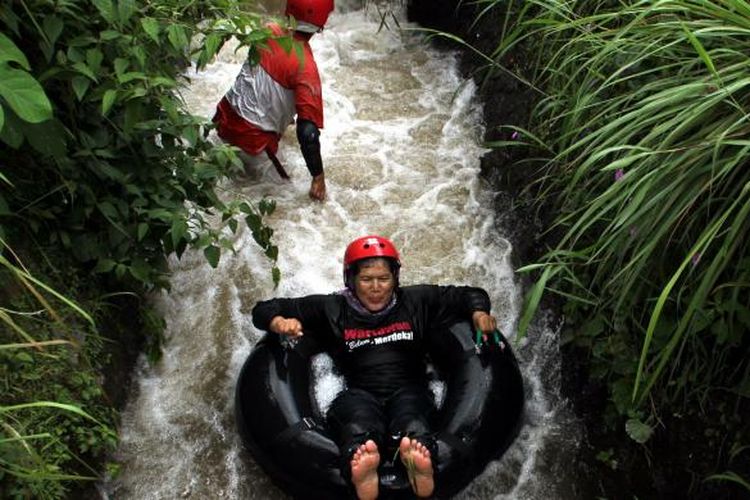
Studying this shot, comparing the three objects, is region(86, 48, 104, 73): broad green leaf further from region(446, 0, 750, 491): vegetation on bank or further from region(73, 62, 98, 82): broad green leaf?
region(446, 0, 750, 491): vegetation on bank

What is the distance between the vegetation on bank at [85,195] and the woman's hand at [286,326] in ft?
1.43

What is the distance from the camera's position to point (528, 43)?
4.53 metres

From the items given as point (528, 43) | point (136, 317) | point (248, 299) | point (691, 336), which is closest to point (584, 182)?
point (691, 336)

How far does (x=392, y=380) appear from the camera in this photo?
3.29m

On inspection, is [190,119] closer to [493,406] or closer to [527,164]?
[493,406]

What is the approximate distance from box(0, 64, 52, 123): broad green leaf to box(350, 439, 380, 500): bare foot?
1735mm

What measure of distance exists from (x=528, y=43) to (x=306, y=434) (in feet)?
10.1

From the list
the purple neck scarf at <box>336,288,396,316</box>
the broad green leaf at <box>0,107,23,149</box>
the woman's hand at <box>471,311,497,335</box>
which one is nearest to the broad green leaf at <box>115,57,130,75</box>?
the broad green leaf at <box>0,107,23,149</box>

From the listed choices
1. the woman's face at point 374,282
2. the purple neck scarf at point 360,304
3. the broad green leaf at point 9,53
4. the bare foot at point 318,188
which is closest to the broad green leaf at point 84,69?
the broad green leaf at point 9,53

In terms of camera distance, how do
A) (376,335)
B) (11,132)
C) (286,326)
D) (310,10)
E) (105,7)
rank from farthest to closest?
(310,10) → (376,335) → (286,326) → (105,7) → (11,132)

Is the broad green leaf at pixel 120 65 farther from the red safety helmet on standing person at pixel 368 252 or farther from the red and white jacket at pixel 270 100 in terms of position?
the red and white jacket at pixel 270 100

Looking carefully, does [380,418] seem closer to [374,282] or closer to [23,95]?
[374,282]

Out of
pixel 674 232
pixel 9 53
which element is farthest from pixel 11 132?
pixel 674 232

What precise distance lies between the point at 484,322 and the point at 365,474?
3.25 feet
